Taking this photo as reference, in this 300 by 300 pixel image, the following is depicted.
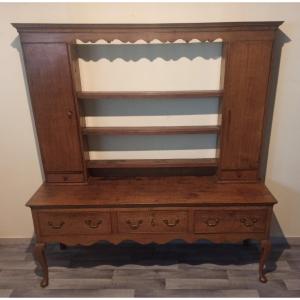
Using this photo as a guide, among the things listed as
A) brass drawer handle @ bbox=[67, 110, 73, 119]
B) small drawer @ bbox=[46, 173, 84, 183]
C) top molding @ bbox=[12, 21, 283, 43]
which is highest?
top molding @ bbox=[12, 21, 283, 43]

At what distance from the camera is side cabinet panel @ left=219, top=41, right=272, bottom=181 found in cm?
167

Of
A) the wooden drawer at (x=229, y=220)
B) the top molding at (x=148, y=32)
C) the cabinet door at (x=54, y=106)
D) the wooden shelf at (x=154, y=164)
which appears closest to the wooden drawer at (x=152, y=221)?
the wooden drawer at (x=229, y=220)

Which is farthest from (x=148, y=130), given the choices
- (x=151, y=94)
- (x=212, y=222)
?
(x=212, y=222)

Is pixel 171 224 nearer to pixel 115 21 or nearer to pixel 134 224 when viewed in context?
pixel 134 224

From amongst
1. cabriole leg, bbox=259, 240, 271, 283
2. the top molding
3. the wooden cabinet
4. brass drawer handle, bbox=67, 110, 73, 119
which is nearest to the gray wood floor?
cabriole leg, bbox=259, 240, 271, 283

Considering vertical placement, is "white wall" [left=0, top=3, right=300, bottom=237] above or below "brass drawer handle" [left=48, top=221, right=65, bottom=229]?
above

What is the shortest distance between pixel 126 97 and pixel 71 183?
0.76m

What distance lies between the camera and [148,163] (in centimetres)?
197

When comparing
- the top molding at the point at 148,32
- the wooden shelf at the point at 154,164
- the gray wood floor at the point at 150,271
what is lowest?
the gray wood floor at the point at 150,271

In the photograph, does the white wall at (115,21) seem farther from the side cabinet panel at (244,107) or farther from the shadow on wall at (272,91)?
the side cabinet panel at (244,107)

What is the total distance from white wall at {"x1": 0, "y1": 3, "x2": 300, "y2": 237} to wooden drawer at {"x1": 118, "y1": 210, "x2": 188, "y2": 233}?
87 centimetres

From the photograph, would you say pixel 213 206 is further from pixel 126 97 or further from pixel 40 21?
pixel 40 21

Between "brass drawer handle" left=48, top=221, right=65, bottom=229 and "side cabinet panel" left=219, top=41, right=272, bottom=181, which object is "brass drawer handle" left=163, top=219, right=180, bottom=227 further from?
"brass drawer handle" left=48, top=221, right=65, bottom=229

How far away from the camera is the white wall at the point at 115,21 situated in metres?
1.75
